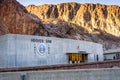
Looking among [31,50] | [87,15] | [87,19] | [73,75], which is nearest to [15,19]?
[31,50]

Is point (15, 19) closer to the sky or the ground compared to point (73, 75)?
closer to the sky

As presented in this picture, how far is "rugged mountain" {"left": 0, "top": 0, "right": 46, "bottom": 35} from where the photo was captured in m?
58.0

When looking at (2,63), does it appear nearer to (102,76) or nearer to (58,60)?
(58,60)

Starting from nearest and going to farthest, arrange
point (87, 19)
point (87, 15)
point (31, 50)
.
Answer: point (31, 50) → point (87, 19) → point (87, 15)

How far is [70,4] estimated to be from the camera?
Result: 504 ft

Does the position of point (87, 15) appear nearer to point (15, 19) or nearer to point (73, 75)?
point (15, 19)

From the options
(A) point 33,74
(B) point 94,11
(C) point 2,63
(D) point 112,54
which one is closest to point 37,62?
(C) point 2,63

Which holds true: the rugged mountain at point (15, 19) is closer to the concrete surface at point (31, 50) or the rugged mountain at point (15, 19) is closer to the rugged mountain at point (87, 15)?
the concrete surface at point (31, 50)

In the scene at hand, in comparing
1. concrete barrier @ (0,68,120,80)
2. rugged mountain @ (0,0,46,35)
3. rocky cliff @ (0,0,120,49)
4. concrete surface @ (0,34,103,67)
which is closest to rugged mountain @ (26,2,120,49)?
rocky cliff @ (0,0,120,49)

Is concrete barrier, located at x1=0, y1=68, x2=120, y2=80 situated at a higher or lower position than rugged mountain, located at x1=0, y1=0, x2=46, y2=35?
lower

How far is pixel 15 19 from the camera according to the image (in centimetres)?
5888

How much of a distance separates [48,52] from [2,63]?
5.51m

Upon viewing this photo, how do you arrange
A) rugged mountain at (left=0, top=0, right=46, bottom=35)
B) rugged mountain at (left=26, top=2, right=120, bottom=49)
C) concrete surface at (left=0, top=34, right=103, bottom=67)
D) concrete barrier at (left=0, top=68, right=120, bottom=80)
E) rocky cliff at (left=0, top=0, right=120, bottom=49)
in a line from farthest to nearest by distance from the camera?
rugged mountain at (left=26, top=2, right=120, bottom=49) → rocky cliff at (left=0, top=0, right=120, bottom=49) → rugged mountain at (left=0, top=0, right=46, bottom=35) → concrete surface at (left=0, top=34, right=103, bottom=67) → concrete barrier at (left=0, top=68, right=120, bottom=80)

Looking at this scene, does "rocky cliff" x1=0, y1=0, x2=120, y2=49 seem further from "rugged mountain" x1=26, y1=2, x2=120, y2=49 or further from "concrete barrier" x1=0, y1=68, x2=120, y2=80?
"concrete barrier" x1=0, y1=68, x2=120, y2=80
